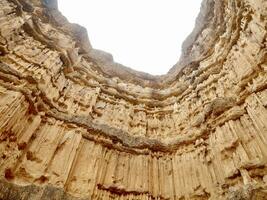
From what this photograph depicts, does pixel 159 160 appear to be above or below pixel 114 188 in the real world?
above

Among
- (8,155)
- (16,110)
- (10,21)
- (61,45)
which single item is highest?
(61,45)

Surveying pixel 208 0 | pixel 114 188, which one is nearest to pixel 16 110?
pixel 114 188

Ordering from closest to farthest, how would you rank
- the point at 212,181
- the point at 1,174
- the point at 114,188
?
the point at 1,174
the point at 212,181
the point at 114,188

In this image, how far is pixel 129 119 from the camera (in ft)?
59.6

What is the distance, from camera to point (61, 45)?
1962 cm

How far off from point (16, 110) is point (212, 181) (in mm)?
8906

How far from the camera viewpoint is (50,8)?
73.6 ft

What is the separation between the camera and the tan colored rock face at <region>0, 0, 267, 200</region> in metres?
11.8

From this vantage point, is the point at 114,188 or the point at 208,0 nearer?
the point at 114,188

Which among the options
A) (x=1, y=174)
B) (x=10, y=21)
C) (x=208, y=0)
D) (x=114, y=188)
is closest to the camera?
(x=1, y=174)

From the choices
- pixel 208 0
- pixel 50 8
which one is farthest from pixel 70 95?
pixel 208 0

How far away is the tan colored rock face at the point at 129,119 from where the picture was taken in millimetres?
11750

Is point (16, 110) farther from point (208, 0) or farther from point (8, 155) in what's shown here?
point (208, 0)

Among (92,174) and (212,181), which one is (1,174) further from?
(212,181)
